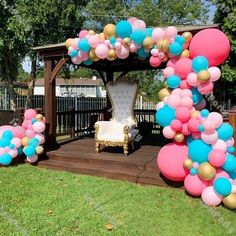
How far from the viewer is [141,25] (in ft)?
14.8

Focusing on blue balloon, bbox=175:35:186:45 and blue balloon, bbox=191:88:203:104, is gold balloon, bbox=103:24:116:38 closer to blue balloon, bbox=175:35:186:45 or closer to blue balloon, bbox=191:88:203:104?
blue balloon, bbox=175:35:186:45

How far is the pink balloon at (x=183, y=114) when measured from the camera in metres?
3.91

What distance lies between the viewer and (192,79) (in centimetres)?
393

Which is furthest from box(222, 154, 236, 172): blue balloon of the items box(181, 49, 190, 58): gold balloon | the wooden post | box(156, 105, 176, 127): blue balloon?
the wooden post

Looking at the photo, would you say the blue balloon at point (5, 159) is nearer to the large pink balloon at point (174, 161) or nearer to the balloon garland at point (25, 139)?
the balloon garland at point (25, 139)

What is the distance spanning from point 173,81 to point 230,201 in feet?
5.68

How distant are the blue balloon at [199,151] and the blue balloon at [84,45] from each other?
242 cm

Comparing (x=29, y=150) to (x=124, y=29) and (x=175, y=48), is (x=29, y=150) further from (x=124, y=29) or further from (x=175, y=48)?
(x=175, y=48)

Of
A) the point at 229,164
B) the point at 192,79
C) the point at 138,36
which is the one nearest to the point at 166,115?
the point at 192,79

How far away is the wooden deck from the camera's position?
15.4 feet

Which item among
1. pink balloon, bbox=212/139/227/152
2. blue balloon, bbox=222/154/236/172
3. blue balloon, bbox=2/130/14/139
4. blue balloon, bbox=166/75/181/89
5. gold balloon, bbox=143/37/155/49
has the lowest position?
blue balloon, bbox=222/154/236/172

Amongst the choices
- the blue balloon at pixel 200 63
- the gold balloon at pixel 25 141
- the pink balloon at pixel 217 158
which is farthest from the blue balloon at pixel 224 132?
the gold balloon at pixel 25 141

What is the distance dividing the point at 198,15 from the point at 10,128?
17384 mm

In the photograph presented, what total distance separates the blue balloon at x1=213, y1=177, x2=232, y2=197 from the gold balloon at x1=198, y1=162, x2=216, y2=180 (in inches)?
3.7
